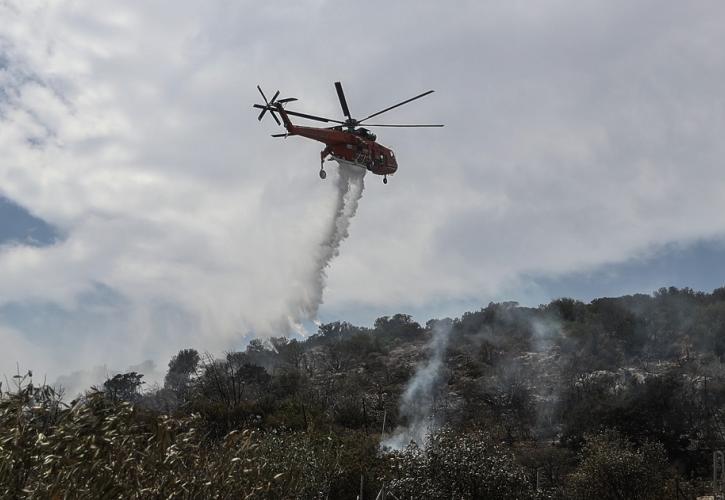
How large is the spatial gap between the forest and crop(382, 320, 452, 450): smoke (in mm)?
448

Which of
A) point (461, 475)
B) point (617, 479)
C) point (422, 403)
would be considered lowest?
point (617, 479)

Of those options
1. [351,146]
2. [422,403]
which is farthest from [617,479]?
[422,403]

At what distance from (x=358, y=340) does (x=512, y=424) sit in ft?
187

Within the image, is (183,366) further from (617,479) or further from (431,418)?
(617,479)

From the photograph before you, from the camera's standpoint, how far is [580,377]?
275ft

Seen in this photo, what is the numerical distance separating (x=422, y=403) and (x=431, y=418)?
11040mm

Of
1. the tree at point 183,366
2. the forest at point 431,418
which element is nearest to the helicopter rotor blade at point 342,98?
the forest at point 431,418

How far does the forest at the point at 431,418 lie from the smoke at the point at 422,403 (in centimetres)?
45

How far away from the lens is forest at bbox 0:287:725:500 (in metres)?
11.8

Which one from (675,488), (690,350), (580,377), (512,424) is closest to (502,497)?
(675,488)

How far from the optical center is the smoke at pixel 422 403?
200 ft

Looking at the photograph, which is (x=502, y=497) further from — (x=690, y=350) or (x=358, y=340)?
(x=358, y=340)

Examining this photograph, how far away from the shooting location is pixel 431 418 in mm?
71438

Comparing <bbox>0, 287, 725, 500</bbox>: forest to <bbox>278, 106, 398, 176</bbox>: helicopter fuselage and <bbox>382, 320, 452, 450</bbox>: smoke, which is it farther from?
<bbox>278, 106, 398, 176</bbox>: helicopter fuselage
